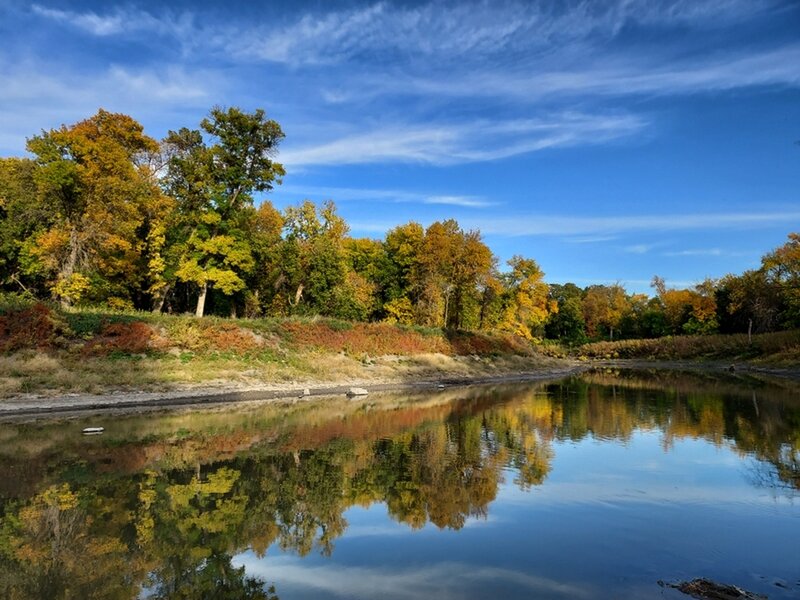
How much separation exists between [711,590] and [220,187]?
138ft

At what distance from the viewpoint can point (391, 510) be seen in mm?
11180

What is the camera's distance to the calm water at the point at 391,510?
25.3 ft

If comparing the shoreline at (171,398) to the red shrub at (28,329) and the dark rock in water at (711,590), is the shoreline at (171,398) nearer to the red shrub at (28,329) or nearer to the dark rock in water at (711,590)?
the red shrub at (28,329)

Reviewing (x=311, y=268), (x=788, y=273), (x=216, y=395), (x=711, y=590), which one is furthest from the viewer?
(x=788, y=273)

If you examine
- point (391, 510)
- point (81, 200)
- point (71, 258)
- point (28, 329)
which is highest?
point (81, 200)

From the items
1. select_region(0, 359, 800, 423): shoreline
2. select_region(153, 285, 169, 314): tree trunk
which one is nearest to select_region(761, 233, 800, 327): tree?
select_region(0, 359, 800, 423): shoreline

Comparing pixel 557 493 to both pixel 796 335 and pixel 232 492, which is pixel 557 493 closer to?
pixel 232 492

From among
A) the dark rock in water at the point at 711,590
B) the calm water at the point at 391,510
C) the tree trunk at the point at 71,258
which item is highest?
the tree trunk at the point at 71,258

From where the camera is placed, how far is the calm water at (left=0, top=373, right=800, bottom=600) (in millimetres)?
7727

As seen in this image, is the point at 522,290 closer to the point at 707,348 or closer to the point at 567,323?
the point at 707,348

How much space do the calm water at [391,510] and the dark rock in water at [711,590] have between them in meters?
0.20

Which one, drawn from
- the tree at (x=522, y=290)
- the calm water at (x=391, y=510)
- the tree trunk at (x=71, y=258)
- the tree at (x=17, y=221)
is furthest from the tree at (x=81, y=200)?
the tree at (x=522, y=290)

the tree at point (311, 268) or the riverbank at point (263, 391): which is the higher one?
the tree at point (311, 268)

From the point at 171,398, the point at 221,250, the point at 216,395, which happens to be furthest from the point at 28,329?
the point at 221,250
